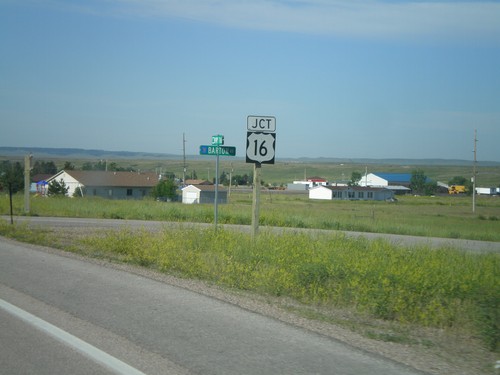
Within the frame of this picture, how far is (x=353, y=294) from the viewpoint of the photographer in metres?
10.3

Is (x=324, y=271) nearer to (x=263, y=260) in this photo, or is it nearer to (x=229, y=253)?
(x=263, y=260)

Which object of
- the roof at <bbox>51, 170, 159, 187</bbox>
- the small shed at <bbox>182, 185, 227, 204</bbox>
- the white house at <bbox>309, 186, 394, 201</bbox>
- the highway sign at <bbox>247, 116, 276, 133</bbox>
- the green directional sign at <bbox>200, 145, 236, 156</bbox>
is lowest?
the white house at <bbox>309, 186, 394, 201</bbox>

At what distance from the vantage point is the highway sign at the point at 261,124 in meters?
14.6

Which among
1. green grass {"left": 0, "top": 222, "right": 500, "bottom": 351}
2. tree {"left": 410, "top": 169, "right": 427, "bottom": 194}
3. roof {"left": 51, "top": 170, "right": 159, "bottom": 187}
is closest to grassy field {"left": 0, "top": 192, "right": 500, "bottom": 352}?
green grass {"left": 0, "top": 222, "right": 500, "bottom": 351}

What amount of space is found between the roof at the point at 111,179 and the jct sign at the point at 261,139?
57869 mm

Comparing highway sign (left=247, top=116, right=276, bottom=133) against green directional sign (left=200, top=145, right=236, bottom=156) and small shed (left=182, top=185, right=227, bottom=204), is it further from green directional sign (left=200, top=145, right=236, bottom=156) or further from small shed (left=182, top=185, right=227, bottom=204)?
small shed (left=182, top=185, right=227, bottom=204)

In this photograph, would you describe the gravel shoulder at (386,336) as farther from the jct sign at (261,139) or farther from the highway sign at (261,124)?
the highway sign at (261,124)

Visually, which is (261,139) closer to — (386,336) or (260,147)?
(260,147)

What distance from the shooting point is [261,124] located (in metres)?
14.7

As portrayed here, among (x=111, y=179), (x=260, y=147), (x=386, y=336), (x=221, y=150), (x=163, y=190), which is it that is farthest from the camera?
(x=111, y=179)

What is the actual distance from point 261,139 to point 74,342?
27.1 ft

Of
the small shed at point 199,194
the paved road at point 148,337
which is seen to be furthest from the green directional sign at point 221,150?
the small shed at point 199,194

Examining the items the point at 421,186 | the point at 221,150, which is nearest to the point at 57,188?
the point at 221,150

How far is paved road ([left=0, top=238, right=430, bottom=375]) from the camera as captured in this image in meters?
6.62
